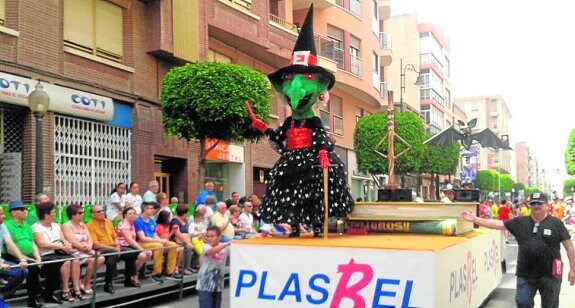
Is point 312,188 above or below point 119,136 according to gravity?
below

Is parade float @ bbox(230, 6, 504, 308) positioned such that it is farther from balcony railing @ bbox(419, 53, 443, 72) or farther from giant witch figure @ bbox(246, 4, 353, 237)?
balcony railing @ bbox(419, 53, 443, 72)

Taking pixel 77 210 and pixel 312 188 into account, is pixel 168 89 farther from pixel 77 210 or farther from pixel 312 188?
pixel 312 188

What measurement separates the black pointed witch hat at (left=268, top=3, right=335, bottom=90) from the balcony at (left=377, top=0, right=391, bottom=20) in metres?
29.6

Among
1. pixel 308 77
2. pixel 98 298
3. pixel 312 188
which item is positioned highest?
pixel 308 77

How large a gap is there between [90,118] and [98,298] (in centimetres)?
737

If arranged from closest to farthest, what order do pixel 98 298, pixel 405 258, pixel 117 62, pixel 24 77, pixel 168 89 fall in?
pixel 405 258 < pixel 98 298 < pixel 24 77 < pixel 168 89 < pixel 117 62

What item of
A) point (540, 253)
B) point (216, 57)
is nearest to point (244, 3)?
point (216, 57)

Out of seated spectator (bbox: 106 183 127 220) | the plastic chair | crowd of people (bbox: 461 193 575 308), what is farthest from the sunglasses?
seated spectator (bbox: 106 183 127 220)

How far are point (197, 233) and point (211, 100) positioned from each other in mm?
3958

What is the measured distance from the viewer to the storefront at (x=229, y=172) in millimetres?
21047

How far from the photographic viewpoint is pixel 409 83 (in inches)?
1976

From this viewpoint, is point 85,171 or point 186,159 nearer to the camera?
point 85,171

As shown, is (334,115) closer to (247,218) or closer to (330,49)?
(330,49)

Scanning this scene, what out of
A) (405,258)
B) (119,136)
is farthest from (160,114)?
(405,258)
